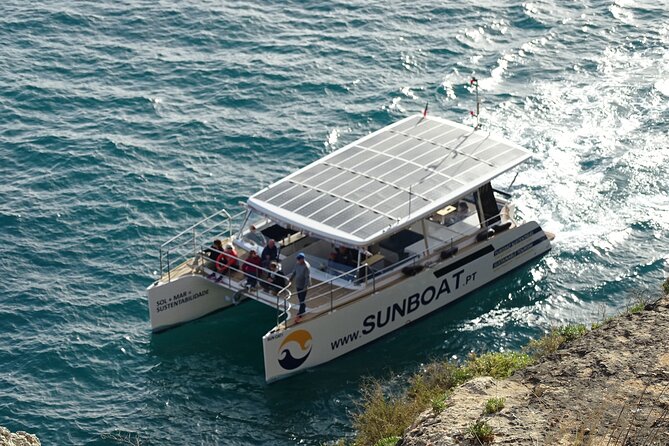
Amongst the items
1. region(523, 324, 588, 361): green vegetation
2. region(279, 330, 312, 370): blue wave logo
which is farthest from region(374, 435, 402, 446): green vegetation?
region(279, 330, 312, 370): blue wave logo

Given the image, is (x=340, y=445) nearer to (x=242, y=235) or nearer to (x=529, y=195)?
(x=242, y=235)

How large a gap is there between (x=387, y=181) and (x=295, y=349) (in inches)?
235

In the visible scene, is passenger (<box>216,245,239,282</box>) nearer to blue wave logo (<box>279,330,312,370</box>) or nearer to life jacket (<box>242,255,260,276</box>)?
life jacket (<box>242,255,260,276</box>)

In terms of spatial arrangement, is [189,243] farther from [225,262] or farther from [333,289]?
[333,289]

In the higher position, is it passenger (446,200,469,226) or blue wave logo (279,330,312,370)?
passenger (446,200,469,226)

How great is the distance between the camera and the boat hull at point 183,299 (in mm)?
33500

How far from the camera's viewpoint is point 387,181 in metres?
34.2

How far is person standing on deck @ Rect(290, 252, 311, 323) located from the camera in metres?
31.9

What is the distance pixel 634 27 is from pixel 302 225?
80.9 ft

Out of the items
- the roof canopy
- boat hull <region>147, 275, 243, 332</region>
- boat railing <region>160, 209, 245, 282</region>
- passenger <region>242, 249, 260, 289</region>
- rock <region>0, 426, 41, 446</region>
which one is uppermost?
the roof canopy

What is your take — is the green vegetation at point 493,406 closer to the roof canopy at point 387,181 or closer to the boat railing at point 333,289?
the roof canopy at point 387,181

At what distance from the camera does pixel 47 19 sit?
52125 millimetres

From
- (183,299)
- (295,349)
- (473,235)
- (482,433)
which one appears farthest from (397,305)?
(482,433)

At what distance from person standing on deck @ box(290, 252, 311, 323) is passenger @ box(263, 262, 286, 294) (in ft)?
1.92
